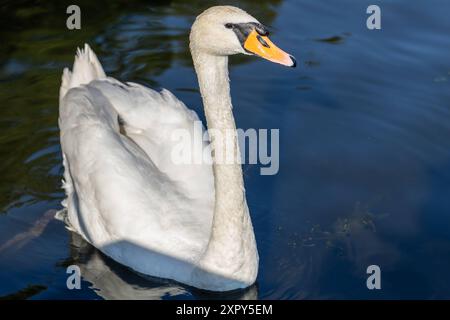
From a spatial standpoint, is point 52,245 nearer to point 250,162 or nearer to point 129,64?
point 250,162

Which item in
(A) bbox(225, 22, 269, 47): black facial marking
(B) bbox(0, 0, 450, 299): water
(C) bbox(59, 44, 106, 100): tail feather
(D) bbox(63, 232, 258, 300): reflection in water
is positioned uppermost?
(A) bbox(225, 22, 269, 47): black facial marking

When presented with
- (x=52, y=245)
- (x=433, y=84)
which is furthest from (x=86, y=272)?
(x=433, y=84)

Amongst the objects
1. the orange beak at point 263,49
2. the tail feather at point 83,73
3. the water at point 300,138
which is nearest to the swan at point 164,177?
the orange beak at point 263,49

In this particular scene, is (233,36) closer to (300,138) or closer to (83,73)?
(83,73)

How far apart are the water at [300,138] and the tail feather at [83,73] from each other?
2.61 ft

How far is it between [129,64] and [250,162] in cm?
260

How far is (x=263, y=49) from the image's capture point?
661 centimetres

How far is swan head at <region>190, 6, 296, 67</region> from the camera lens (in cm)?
660

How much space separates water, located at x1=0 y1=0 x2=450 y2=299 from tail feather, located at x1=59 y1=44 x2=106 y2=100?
0.80m

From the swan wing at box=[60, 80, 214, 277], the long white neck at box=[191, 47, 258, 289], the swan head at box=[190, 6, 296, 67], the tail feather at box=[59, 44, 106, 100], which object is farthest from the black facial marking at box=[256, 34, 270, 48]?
the tail feather at box=[59, 44, 106, 100]

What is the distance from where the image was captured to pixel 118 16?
1261 centimetres

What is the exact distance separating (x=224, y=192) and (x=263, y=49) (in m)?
1.24

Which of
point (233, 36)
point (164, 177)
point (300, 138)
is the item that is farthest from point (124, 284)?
point (300, 138)

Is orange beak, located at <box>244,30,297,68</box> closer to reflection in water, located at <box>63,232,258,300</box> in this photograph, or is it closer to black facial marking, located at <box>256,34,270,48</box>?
black facial marking, located at <box>256,34,270,48</box>
